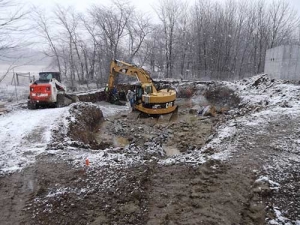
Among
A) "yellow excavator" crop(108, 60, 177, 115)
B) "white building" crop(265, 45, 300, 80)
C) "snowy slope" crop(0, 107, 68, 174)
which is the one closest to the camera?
"snowy slope" crop(0, 107, 68, 174)

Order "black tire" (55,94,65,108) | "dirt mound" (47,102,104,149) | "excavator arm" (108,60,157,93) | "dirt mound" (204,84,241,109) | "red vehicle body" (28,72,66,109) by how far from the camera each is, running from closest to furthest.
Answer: "dirt mound" (47,102,104,149)
"red vehicle body" (28,72,66,109)
"black tire" (55,94,65,108)
"excavator arm" (108,60,157,93)
"dirt mound" (204,84,241,109)

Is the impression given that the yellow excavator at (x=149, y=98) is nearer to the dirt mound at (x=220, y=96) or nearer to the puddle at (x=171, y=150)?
the puddle at (x=171, y=150)

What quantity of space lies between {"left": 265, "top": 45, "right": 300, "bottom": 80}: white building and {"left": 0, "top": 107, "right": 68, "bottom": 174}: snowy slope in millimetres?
14514

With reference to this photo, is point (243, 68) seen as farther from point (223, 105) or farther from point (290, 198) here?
point (290, 198)

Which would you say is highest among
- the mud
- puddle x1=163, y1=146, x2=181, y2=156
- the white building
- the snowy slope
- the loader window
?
the white building

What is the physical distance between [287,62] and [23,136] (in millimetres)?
16546

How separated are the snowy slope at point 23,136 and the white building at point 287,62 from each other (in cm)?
1451

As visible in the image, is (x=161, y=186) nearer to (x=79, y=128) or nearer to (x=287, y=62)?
(x=79, y=128)

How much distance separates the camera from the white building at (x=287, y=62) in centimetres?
1653

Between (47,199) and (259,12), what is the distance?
41807 mm

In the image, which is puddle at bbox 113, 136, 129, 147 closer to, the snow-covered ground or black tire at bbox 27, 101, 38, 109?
the snow-covered ground

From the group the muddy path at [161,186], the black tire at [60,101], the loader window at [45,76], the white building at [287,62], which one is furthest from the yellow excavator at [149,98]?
the white building at [287,62]

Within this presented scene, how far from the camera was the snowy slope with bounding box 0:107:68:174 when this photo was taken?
6574mm

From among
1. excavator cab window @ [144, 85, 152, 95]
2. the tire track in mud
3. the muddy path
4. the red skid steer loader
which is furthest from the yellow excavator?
the tire track in mud
